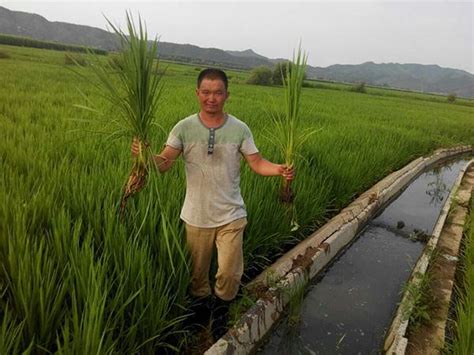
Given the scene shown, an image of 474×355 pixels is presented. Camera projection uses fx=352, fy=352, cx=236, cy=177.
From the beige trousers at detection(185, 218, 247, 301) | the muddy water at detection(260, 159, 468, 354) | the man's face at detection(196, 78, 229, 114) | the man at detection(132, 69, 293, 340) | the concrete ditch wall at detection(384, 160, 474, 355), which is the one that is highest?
the man's face at detection(196, 78, 229, 114)

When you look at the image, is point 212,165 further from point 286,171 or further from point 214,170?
point 286,171

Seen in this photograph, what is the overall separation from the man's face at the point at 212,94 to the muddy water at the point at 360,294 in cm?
154

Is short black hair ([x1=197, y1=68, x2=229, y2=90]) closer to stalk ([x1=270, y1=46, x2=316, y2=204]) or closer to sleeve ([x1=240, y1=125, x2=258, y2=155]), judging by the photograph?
sleeve ([x1=240, y1=125, x2=258, y2=155])

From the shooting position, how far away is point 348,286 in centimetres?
306

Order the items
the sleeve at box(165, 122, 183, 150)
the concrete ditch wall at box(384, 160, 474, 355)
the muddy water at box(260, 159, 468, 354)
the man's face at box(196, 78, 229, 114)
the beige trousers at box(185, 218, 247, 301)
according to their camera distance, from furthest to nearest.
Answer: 1. the muddy water at box(260, 159, 468, 354)
2. the concrete ditch wall at box(384, 160, 474, 355)
3. the beige trousers at box(185, 218, 247, 301)
4. the sleeve at box(165, 122, 183, 150)
5. the man's face at box(196, 78, 229, 114)

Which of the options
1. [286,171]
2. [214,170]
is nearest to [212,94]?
[214,170]

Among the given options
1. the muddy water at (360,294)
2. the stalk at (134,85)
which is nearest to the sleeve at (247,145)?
the stalk at (134,85)

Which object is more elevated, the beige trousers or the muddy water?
the beige trousers

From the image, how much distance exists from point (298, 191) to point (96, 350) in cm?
258

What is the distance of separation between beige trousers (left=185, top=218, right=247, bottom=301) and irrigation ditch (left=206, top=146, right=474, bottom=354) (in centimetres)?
23

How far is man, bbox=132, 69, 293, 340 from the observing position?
1.94m

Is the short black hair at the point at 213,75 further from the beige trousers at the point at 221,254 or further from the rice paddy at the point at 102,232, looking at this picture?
the beige trousers at the point at 221,254

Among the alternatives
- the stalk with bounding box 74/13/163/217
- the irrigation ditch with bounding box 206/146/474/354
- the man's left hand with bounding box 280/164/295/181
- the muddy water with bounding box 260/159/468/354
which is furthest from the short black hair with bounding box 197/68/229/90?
the muddy water with bounding box 260/159/468/354

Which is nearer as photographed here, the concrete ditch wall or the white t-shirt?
the white t-shirt
